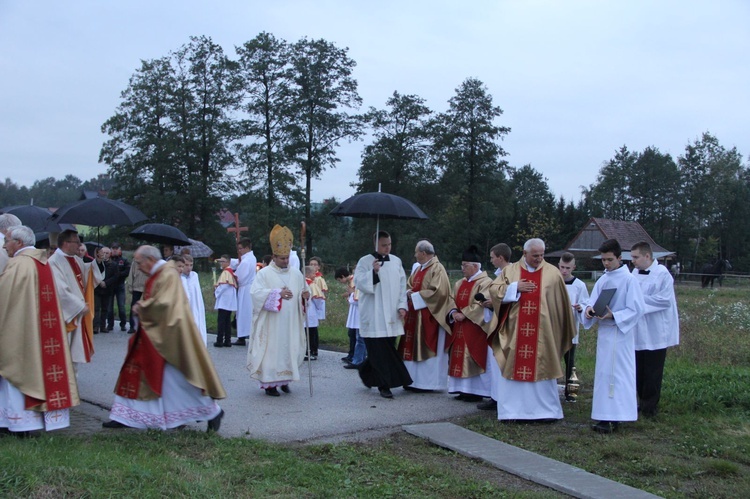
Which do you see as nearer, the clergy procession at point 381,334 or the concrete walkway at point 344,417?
the concrete walkway at point 344,417

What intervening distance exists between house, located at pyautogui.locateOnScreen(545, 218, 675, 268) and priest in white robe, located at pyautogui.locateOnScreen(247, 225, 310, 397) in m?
50.2

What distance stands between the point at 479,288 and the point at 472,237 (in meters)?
44.4

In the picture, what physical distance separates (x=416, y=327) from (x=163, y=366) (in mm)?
4144

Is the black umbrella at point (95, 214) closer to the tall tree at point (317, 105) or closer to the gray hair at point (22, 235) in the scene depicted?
the gray hair at point (22, 235)

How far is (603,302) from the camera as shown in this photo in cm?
800

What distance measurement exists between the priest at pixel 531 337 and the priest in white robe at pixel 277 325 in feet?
8.71

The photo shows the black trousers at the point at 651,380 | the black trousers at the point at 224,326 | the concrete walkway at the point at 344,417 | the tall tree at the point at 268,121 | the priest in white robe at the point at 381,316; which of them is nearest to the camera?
the concrete walkway at the point at 344,417

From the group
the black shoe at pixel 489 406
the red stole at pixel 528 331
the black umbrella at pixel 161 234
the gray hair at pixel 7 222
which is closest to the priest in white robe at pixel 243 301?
the black umbrella at pixel 161 234

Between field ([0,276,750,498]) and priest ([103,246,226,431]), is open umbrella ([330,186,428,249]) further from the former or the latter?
priest ([103,246,226,431])

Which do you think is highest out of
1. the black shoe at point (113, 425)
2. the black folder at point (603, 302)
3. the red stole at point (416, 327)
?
the black folder at point (603, 302)

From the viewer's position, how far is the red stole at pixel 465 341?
959 centimetres

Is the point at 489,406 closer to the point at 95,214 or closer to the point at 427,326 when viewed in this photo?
the point at 427,326

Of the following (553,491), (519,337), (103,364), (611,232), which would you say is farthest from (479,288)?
(611,232)

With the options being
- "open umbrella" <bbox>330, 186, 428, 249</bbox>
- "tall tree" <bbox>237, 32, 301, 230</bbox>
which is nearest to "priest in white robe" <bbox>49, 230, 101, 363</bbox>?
"open umbrella" <bbox>330, 186, 428, 249</bbox>
